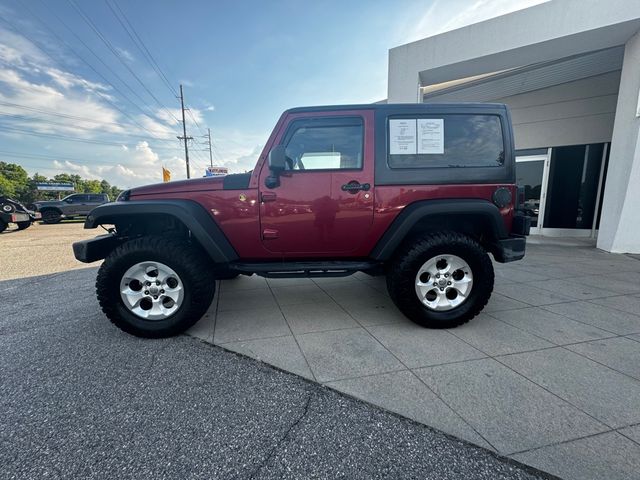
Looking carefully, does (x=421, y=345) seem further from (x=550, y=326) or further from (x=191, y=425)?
(x=191, y=425)

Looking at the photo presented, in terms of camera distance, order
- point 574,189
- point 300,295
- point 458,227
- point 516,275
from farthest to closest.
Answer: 1. point 574,189
2. point 516,275
3. point 300,295
4. point 458,227

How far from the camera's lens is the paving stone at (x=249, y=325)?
276 cm

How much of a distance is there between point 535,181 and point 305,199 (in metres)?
9.75

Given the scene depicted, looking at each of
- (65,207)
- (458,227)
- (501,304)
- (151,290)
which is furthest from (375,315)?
(65,207)

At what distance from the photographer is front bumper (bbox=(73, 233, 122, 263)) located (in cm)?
272

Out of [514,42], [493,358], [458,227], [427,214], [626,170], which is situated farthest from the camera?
[514,42]

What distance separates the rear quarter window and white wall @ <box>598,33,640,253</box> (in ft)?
18.7

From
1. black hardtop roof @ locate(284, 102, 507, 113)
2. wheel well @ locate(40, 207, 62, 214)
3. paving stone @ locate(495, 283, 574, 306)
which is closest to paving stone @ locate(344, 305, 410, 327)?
paving stone @ locate(495, 283, 574, 306)

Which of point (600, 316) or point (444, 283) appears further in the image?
point (600, 316)

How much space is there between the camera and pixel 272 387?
6.60 ft

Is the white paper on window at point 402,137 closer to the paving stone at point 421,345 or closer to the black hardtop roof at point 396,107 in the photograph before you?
the black hardtop roof at point 396,107

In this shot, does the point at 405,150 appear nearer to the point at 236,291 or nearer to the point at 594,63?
the point at 236,291

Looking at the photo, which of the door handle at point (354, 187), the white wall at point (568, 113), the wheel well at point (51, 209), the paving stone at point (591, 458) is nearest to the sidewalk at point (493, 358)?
the paving stone at point (591, 458)

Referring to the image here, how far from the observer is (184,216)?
8.54 feet
